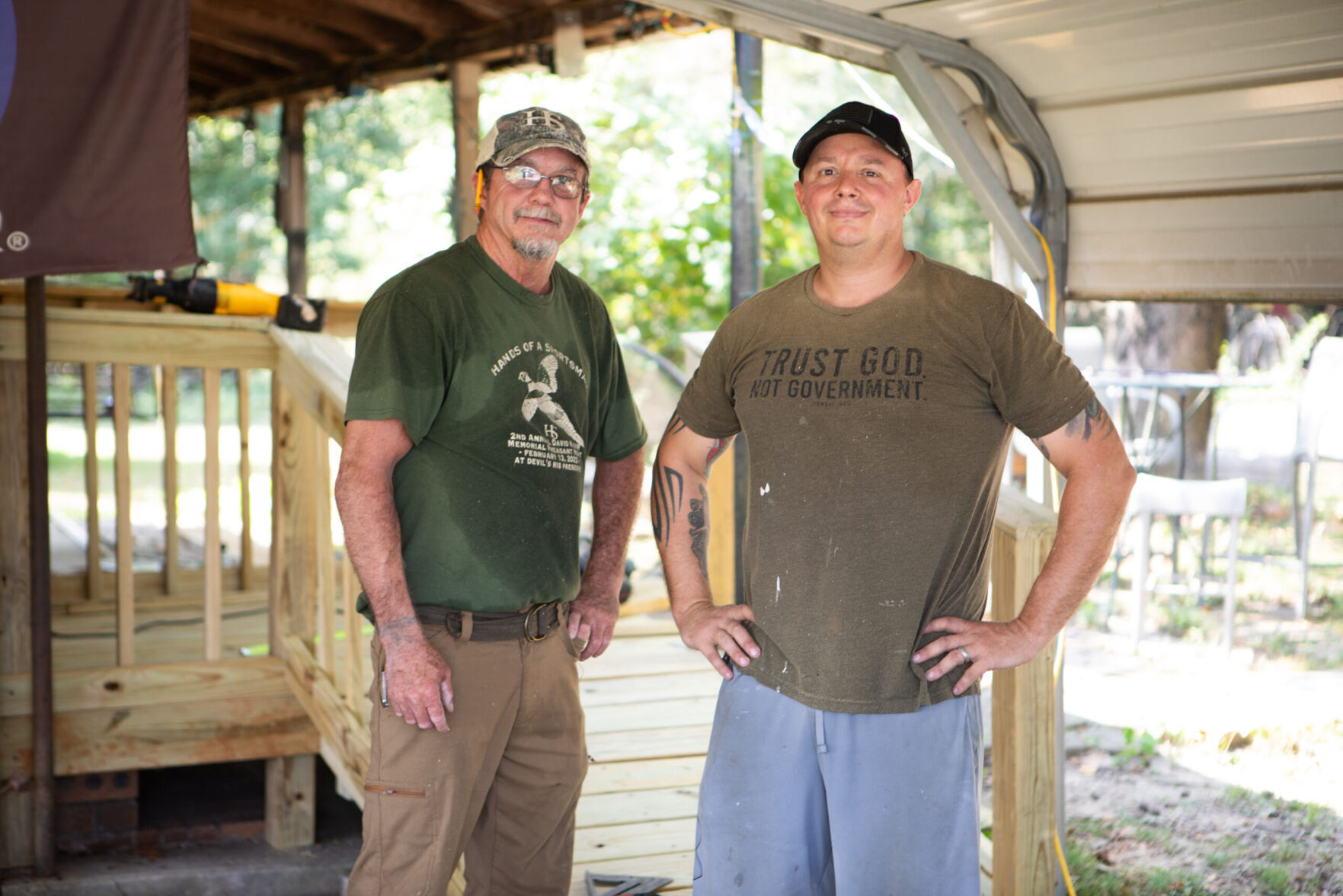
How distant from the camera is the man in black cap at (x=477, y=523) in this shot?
2.12 m

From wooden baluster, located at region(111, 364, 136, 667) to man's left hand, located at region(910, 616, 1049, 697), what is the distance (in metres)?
2.50

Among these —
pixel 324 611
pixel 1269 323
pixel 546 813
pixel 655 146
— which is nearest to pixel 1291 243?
pixel 546 813

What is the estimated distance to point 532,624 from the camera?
2.28 m

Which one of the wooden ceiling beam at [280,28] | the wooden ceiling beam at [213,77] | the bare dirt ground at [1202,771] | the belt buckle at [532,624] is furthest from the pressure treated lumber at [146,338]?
the wooden ceiling beam at [213,77]

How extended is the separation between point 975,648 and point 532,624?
88 cm

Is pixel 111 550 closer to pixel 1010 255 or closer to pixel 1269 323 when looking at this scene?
pixel 1010 255

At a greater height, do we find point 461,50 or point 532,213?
point 461,50

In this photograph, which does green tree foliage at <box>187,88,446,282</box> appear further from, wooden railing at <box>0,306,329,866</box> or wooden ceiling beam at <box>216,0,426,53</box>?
wooden railing at <box>0,306,329,866</box>

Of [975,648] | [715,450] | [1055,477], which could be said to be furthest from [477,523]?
[1055,477]

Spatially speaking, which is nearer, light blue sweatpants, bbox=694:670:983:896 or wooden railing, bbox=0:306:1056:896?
light blue sweatpants, bbox=694:670:983:896

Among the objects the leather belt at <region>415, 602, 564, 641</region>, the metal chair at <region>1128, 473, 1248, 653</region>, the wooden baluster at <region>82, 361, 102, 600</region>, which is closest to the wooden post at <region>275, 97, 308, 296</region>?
the wooden baluster at <region>82, 361, 102, 600</region>

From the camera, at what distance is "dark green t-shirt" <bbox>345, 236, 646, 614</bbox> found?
83.8 inches

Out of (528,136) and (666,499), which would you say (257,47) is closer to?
(528,136)

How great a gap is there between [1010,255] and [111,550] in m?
5.58
